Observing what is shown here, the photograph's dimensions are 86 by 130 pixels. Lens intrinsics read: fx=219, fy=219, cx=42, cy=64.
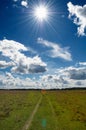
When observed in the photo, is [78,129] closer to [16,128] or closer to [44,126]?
[44,126]

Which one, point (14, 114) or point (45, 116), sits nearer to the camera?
point (45, 116)

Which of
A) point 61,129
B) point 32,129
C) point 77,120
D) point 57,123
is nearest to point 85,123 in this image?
point 77,120

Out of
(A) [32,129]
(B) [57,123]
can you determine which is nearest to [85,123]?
(B) [57,123]

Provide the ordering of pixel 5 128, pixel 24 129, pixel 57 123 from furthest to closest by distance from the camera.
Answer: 1. pixel 57 123
2. pixel 5 128
3. pixel 24 129

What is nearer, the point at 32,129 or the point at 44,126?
the point at 32,129

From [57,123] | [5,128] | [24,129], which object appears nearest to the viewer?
[24,129]

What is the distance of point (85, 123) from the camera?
2378 centimetres

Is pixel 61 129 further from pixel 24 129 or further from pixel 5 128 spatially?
pixel 5 128

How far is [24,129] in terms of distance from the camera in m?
18.5

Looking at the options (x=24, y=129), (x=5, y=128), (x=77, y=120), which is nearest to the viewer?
(x=24, y=129)

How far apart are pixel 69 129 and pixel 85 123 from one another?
431 cm

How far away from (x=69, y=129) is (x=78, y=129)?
0.93 meters

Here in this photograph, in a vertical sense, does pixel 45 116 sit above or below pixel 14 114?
below

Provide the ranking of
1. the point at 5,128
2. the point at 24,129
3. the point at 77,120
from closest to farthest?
1. the point at 24,129
2. the point at 5,128
3. the point at 77,120
